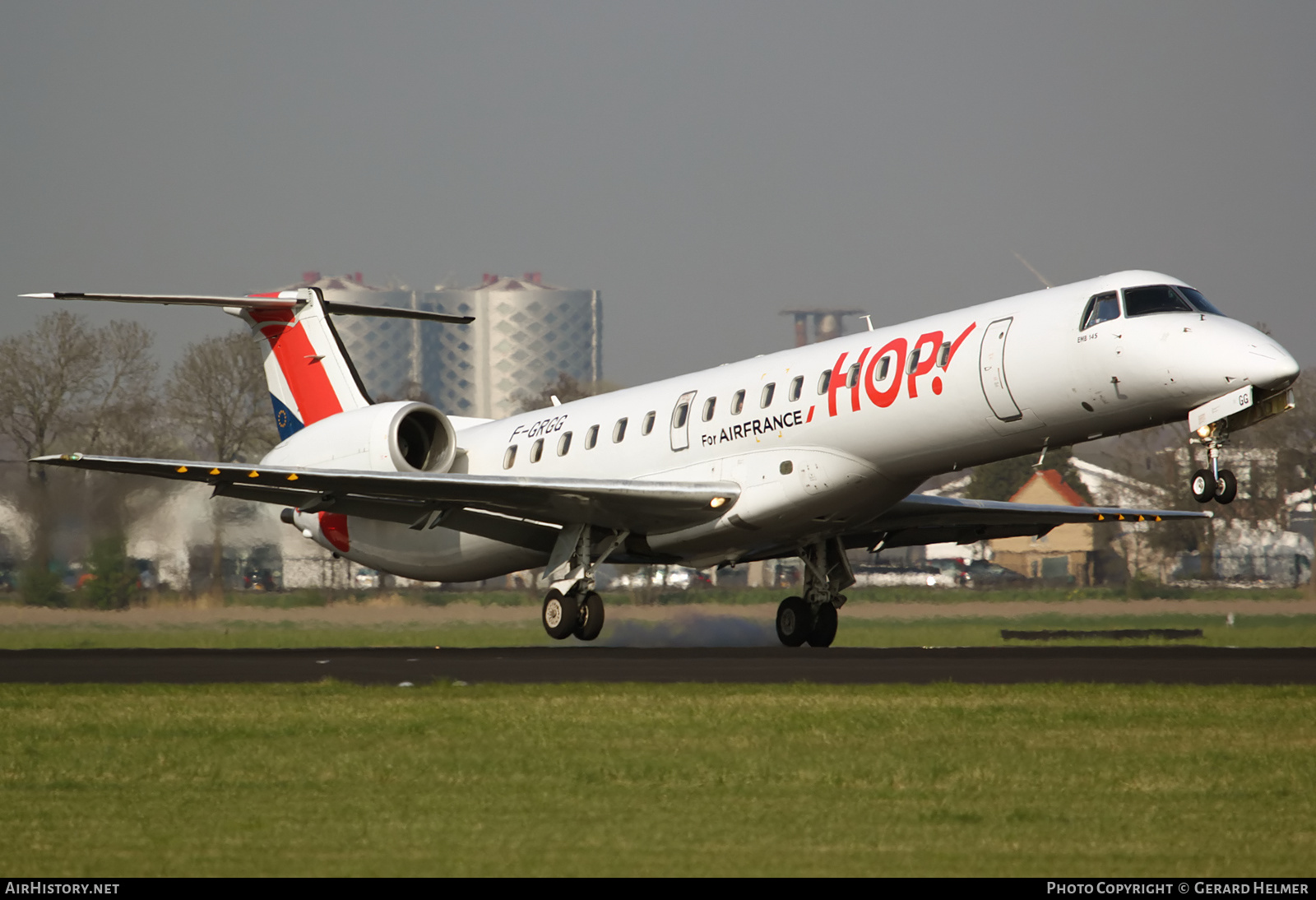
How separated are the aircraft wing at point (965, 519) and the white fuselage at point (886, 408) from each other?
1.51 m

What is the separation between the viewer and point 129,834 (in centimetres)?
839

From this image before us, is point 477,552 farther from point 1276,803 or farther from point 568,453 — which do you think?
point 1276,803

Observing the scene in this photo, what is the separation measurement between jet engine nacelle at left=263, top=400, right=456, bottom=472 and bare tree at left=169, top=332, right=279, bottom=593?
52.7 ft

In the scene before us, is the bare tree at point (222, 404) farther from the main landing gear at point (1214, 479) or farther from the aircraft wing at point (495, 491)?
the main landing gear at point (1214, 479)

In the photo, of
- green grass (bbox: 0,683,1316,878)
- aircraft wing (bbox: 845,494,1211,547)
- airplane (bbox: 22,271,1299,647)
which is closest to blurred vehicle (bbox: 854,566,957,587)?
aircraft wing (bbox: 845,494,1211,547)

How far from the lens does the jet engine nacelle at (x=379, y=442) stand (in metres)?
25.0

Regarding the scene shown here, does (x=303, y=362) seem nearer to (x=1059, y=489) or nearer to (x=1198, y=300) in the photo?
(x=1198, y=300)

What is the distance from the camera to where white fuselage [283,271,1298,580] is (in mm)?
18516

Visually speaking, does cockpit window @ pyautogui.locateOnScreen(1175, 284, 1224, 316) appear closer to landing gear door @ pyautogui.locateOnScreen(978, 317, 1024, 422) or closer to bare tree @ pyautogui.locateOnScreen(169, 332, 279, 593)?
landing gear door @ pyautogui.locateOnScreen(978, 317, 1024, 422)

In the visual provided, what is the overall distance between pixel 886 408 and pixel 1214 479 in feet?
14.6

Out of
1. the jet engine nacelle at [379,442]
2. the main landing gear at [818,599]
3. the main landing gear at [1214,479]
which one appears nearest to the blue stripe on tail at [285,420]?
the jet engine nacelle at [379,442]
